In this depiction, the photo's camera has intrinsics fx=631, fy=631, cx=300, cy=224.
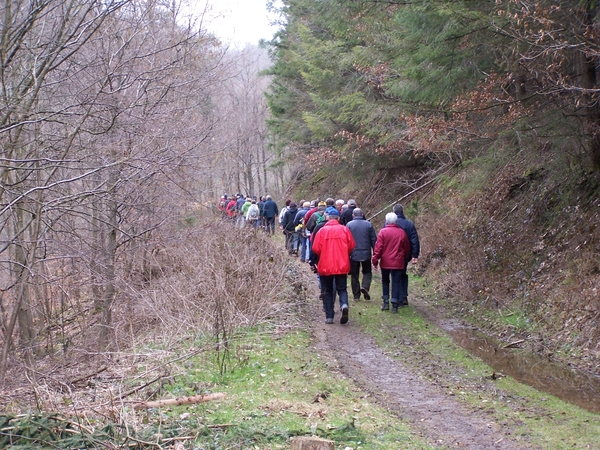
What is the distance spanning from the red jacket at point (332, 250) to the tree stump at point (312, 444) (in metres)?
6.56

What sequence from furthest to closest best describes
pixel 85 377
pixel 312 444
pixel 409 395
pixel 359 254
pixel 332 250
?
pixel 359 254 → pixel 332 250 → pixel 409 395 → pixel 85 377 → pixel 312 444

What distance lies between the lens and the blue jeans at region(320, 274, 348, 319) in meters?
11.6

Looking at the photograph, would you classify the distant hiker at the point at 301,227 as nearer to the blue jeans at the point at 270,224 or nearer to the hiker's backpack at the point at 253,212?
the hiker's backpack at the point at 253,212

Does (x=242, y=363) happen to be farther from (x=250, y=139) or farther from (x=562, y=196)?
(x=250, y=139)

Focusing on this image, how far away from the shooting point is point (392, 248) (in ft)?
41.8

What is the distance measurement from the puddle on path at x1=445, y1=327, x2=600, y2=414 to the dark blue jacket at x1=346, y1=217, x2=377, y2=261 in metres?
2.91

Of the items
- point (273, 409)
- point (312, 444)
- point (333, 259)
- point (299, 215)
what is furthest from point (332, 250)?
point (299, 215)

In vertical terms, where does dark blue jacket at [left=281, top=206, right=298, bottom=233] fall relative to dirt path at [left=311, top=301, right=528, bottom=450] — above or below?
above

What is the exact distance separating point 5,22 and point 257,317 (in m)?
5.92

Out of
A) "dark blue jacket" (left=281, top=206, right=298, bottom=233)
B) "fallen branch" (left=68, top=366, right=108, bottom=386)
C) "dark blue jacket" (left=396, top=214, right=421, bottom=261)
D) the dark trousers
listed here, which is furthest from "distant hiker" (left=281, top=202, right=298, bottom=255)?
"fallen branch" (left=68, top=366, right=108, bottom=386)

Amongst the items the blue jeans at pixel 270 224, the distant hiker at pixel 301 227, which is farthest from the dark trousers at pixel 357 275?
the blue jeans at pixel 270 224

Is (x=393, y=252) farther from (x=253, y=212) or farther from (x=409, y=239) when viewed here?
(x=253, y=212)

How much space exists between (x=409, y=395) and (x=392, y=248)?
5138 mm

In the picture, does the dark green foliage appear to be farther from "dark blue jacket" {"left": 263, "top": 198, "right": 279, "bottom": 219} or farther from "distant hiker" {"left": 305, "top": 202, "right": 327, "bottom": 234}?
"dark blue jacket" {"left": 263, "top": 198, "right": 279, "bottom": 219}
